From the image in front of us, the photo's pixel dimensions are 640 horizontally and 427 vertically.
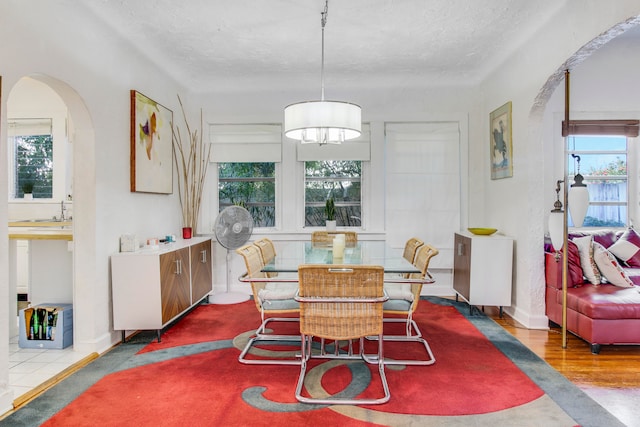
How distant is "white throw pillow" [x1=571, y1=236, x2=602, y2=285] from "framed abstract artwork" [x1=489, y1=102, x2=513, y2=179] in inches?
34.5

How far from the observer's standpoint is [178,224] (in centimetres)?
484

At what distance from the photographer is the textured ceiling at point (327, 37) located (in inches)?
123

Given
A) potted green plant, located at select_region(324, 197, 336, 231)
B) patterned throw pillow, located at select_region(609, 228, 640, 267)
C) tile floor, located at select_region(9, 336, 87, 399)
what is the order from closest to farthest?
tile floor, located at select_region(9, 336, 87, 399), patterned throw pillow, located at select_region(609, 228, 640, 267), potted green plant, located at select_region(324, 197, 336, 231)

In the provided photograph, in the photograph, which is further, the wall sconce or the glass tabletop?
the wall sconce

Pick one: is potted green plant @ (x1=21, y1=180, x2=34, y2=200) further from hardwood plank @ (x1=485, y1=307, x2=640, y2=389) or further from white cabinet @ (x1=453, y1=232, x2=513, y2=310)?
hardwood plank @ (x1=485, y1=307, x2=640, y2=389)

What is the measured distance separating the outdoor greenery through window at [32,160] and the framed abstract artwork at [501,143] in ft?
17.4

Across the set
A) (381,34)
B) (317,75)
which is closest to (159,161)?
(317,75)

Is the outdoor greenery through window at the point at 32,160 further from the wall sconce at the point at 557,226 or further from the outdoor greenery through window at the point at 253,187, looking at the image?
the wall sconce at the point at 557,226

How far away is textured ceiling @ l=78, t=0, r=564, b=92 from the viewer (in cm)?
313

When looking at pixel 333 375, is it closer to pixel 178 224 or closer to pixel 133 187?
pixel 133 187

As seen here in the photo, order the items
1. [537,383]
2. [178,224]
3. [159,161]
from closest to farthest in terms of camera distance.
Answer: [537,383] < [159,161] < [178,224]

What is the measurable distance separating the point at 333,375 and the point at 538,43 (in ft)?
10.6

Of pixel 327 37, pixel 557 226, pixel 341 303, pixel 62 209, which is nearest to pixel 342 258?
pixel 341 303

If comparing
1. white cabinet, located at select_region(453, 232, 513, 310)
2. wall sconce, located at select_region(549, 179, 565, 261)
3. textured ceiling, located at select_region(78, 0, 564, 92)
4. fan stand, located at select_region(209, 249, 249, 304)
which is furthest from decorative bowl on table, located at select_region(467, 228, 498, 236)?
fan stand, located at select_region(209, 249, 249, 304)
